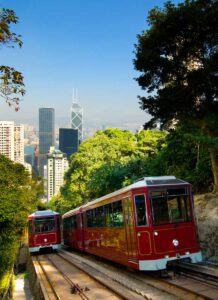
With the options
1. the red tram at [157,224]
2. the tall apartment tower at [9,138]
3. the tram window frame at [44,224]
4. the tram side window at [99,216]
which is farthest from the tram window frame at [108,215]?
the tram window frame at [44,224]

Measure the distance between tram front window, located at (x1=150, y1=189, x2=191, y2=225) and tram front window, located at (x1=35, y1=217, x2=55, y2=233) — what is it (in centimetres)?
1842

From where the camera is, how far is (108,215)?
1725 centimetres

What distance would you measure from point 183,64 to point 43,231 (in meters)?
16.7

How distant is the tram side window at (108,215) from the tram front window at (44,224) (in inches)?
552

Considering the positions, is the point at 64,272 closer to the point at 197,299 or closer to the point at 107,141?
the point at 197,299

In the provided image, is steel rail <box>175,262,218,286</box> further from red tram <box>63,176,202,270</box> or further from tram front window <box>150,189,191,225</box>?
tram front window <box>150,189,191,225</box>

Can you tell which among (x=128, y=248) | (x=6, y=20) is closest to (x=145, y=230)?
(x=128, y=248)

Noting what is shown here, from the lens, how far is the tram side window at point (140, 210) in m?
13.6

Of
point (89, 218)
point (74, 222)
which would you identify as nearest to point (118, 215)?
point (89, 218)

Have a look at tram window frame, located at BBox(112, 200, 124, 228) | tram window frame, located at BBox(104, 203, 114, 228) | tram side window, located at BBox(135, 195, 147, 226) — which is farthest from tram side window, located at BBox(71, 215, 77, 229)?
tram side window, located at BBox(135, 195, 147, 226)

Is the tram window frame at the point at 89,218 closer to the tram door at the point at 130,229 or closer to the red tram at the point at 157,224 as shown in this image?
the red tram at the point at 157,224

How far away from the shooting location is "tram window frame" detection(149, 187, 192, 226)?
13.7 m

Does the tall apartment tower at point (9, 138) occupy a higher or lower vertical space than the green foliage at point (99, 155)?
higher

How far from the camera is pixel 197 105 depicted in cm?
2098
